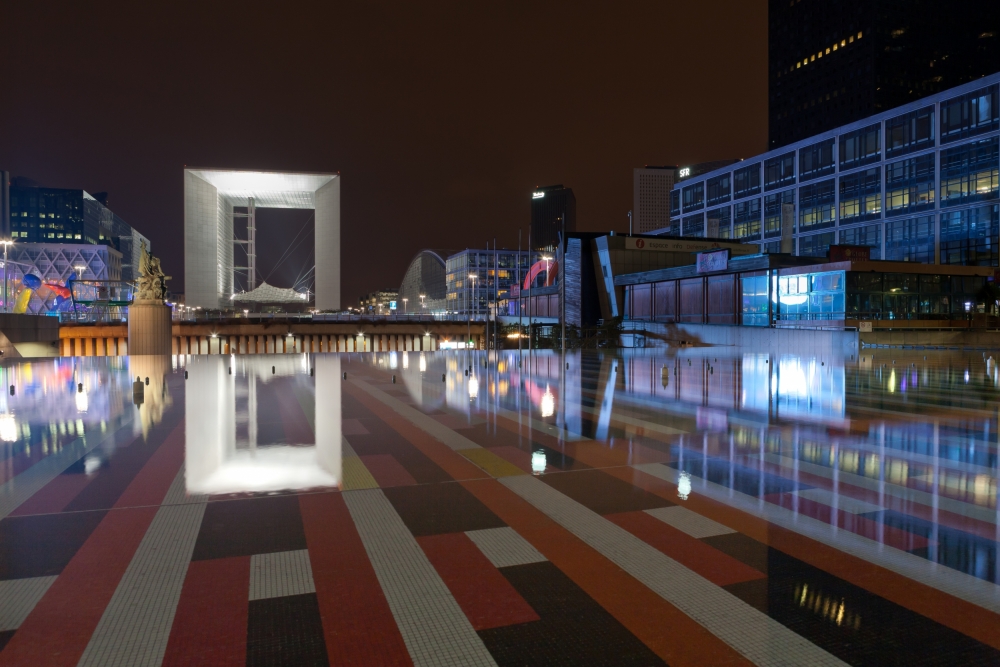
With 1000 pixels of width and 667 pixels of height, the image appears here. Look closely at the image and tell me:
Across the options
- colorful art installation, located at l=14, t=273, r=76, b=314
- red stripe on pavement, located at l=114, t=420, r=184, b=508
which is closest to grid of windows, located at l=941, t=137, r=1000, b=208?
red stripe on pavement, located at l=114, t=420, r=184, b=508

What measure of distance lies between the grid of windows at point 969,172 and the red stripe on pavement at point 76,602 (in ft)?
260

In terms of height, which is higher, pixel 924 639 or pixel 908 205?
pixel 908 205

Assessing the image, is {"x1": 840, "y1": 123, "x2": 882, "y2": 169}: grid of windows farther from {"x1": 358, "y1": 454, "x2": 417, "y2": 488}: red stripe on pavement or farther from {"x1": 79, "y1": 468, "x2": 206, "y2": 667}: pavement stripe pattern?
{"x1": 79, "y1": 468, "x2": 206, "y2": 667}: pavement stripe pattern

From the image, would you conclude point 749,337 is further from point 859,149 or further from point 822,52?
point 822,52

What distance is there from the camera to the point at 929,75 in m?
141

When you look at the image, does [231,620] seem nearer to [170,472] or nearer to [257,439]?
[170,472]

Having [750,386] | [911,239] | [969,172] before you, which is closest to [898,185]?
[911,239]

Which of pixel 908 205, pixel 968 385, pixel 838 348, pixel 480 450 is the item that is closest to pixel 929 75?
pixel 908 205

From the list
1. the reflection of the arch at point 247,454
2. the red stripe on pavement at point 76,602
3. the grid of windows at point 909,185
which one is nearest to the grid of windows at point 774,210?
the grid of windows at point 909,185

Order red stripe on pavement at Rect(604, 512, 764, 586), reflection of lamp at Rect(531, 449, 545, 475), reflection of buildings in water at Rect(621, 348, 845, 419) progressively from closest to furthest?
1. red stripe on pavement at Rect(604, 512, 764, 586)
2. reflection of lamp at Rect(531, 449, 545, 475)
3. reflection of buildings in water at Rect(621, 348, 845, 419)

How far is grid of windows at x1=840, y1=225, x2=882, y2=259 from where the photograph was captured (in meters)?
75.1

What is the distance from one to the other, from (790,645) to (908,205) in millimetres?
82484

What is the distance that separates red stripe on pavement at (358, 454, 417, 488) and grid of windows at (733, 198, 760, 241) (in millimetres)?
92732

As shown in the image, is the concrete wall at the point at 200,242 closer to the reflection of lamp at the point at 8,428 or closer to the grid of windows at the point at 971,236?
the reflection of lamp at the point at 8,428
